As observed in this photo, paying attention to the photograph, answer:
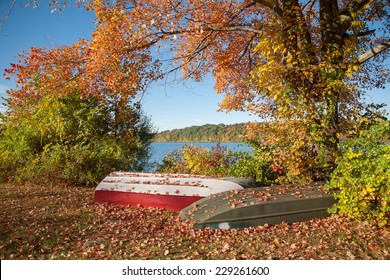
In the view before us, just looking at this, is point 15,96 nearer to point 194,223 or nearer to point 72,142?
point 72,142

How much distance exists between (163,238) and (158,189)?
2601 millimetres

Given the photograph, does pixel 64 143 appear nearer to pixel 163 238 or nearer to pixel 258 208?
pixel 163 238

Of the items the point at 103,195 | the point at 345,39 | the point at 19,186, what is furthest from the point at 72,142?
the point at 345,39

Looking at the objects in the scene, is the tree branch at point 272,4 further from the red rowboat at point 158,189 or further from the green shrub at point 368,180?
the red rowboat at point 158,189

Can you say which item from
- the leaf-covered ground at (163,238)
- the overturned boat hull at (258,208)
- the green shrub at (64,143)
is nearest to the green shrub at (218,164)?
the green shrub at (64,143)

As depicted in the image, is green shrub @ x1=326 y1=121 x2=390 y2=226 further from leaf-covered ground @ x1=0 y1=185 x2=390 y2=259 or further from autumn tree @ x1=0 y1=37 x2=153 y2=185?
autumn tree @ x1=0 y1=37 x2=153 y2=185

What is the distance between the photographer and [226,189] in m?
7.71

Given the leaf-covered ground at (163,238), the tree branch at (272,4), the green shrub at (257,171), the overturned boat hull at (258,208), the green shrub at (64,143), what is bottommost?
the leaf-covered ground at (163,238)

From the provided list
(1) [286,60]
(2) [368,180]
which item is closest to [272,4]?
(1) [286,60]

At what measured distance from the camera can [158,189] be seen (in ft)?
27.7

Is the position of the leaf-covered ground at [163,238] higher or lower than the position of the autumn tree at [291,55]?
lower

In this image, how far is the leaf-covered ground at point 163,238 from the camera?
5074mm

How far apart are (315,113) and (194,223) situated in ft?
11.4

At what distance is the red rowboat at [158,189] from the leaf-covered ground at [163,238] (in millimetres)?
442
